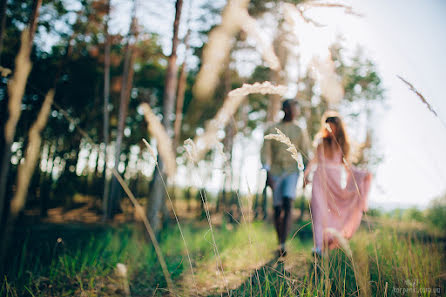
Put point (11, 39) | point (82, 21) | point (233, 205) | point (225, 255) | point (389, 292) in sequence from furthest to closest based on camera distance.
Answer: point (233, 205) < point (82, 21) < point (11, 39) < point (225, 255) < point (389, 292)

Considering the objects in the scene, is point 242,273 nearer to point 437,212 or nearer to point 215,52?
point 215,52

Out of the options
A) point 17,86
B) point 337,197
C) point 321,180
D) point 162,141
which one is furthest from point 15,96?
point 337,197

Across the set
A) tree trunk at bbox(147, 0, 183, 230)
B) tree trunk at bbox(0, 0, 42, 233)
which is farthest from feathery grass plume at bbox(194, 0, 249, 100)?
tree trunk at bbox(0, 0, 42, 233)

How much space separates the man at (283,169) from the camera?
137 inches

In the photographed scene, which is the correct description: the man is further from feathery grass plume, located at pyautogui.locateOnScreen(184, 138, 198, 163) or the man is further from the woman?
feathery grass plume, located at pyautogui.locateOnScreen(184, 138, 198, 163)

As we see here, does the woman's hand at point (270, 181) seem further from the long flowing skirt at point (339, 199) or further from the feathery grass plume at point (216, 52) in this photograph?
the feathery grass plume at point (216, 52)

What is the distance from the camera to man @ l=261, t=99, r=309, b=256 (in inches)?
137

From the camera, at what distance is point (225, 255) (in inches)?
123

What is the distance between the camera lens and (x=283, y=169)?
3.56 meters

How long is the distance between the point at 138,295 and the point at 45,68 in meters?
8.66

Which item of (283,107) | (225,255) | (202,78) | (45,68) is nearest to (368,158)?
(202,78)

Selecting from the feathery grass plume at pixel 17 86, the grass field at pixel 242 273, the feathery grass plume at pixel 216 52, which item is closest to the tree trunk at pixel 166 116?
the grass field at pixel 242 273

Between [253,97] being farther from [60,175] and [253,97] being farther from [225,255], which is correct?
[225,255]

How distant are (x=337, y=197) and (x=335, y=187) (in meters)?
0.12
